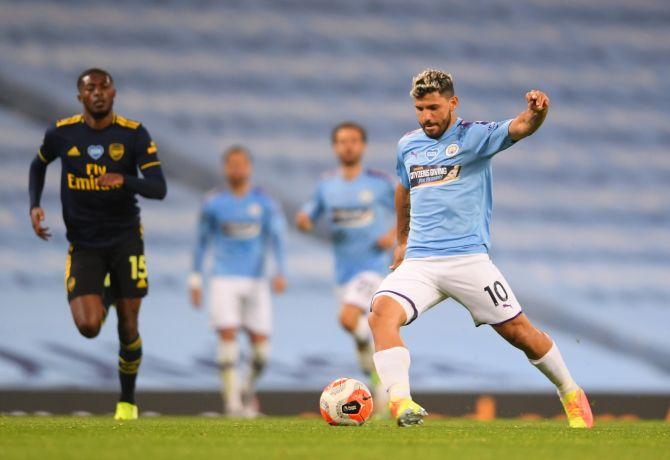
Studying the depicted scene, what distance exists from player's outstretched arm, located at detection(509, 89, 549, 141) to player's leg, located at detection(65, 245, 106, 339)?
271 centimetres

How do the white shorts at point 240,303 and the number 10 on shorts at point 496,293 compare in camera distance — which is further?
the white shorts at point 240,303

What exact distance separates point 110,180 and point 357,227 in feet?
10.7

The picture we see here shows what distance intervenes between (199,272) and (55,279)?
5.78 feet

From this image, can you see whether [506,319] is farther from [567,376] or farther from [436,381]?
[436,381]

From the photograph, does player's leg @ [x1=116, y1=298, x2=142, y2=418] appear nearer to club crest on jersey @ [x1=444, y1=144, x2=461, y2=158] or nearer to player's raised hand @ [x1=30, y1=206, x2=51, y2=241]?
player's raised hand @ [x1=30, y1=206, x2=51, y2=241]

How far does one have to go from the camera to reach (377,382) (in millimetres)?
10008

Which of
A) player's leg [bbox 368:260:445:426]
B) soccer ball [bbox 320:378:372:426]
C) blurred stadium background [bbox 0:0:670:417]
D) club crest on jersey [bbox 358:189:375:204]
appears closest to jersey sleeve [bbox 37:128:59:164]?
soccer ball [bbox 320:378:372:426]

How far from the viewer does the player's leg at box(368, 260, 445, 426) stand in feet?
20.7

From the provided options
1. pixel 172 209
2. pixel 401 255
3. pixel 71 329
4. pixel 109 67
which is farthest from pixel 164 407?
pixel 401 255

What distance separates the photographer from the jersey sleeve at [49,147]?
26.1 ft

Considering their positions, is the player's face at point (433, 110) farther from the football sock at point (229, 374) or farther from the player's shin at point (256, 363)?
the player's shin at point (256, 363)

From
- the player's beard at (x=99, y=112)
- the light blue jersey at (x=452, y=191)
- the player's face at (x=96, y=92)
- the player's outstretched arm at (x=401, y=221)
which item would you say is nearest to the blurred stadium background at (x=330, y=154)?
the player's beard at (x=99, y=112)

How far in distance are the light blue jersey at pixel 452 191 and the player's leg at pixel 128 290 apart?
1.97 metres

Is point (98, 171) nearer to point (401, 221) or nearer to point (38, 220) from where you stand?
point (38, 220)
